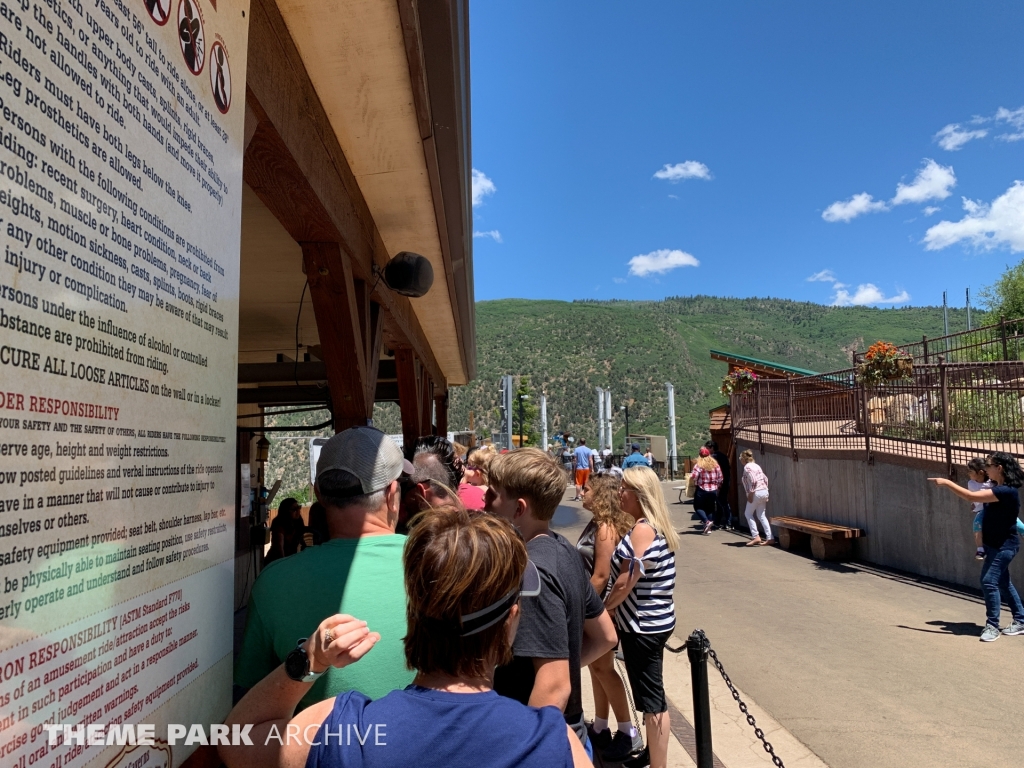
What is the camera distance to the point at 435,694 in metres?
1.39

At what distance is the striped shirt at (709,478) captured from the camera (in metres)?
14.4

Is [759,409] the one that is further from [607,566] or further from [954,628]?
[607,566]

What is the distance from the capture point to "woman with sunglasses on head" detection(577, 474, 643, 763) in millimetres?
4059

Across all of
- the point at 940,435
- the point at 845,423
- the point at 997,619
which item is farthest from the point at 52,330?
the point at 845,423

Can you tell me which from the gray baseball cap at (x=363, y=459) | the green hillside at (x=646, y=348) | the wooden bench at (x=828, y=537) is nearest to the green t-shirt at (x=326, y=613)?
the gray baseball cap at (x=363, y=459)

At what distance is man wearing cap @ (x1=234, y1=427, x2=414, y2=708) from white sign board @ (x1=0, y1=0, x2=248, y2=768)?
128 millimetres

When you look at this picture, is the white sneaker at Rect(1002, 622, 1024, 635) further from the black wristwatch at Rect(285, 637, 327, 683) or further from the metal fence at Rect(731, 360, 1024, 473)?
the black wristwatch at Rect(285, 637, 327, 683)

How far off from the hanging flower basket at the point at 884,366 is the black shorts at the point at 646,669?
369 inches

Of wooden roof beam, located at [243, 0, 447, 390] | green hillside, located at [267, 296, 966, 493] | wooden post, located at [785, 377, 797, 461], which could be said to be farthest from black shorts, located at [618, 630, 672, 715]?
green hillside, located at [267, 296, 966, 493]

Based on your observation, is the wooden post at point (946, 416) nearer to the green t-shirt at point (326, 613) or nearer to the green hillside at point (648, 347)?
the green t-shirt at point (326, 613)

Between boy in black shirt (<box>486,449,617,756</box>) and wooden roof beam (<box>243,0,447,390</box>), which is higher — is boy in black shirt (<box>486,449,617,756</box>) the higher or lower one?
the lower one

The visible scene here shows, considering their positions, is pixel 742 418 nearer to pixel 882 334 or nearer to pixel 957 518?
pixel 957 518

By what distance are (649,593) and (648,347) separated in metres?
102

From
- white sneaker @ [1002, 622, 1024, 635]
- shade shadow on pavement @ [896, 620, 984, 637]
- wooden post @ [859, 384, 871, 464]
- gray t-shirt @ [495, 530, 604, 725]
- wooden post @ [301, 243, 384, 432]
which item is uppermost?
wooden post @ [301, 243, 384, 432]
